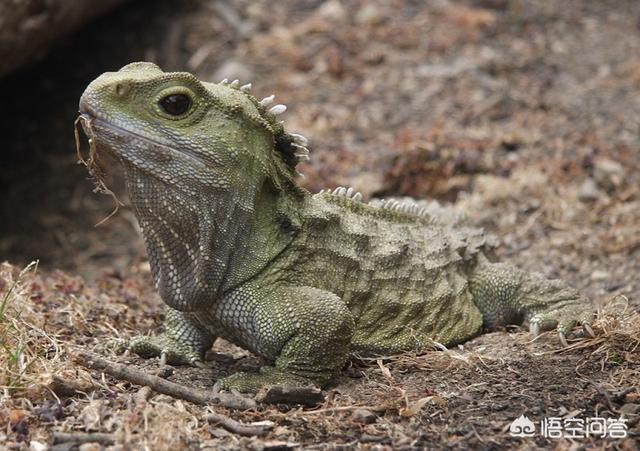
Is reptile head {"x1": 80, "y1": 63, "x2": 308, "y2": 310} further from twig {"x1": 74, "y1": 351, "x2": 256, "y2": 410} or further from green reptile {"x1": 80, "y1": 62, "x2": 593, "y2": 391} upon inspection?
twig {"x1": 74, "y1": 351, "x2": 256, "y2": 410}

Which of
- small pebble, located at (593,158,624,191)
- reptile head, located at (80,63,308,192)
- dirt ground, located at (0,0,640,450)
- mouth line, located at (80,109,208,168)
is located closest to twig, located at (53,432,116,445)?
dirt ground, located at (0,0,640,450)

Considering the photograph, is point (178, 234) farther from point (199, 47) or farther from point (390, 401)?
point (199, 47)

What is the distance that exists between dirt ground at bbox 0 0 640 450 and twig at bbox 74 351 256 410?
7 centimetres

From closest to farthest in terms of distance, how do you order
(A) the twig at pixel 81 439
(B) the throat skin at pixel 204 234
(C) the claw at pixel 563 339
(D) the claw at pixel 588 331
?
(A) the twig at pixel 81 439, (B) the throat skin at pixel 204 234, (D) the claw at pixel 588 331, (C) the claw at pixel 563 339

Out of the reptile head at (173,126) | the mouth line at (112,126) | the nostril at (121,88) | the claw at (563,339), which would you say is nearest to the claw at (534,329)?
the claw at (563,339)

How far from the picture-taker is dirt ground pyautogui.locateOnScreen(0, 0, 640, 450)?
17.1 ft

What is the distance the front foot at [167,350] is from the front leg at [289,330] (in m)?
0.65

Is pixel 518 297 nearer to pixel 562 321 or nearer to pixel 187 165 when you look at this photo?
pixel 562 321

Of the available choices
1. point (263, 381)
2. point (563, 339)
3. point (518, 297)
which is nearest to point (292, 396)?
point (263, 381)

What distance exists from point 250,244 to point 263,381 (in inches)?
36.1

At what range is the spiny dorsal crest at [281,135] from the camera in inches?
235

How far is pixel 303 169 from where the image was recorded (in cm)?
1127

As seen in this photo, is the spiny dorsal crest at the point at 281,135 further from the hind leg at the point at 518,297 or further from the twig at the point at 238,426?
the hind leg at the point at 518,297

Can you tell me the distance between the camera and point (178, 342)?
638 cm
